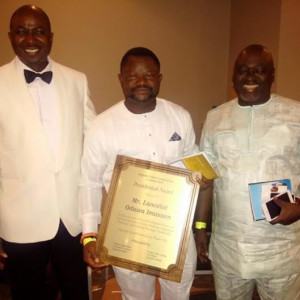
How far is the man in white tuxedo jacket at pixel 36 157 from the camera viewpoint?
1503 mm

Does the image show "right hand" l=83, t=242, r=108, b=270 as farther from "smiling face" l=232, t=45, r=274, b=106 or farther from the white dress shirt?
"smiling face" l=232, t=45, r=274, b=106

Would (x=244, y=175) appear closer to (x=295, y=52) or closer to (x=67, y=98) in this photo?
(x=67, y=98)

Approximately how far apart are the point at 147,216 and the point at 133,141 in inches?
14.1

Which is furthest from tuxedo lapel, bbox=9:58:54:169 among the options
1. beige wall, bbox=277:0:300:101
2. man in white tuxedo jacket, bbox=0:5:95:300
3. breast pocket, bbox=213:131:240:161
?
beige wall, bbox=277:0:300:101

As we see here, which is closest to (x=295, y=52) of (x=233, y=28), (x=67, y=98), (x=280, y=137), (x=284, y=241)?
(x=233, y=28)

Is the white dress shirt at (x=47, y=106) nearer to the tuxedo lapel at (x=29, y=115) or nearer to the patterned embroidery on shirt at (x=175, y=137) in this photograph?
the tuxedo lapel at (x=29, y=115)

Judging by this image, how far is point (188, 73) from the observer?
3.76 meters

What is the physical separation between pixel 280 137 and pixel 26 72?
4.02 ft

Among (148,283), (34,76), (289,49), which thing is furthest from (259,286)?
(289,49)

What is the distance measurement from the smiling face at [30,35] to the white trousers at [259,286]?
1.35m

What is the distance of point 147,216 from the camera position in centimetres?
142

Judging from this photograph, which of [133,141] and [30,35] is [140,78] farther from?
[30,35]

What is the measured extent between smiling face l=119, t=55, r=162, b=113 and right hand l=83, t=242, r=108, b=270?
711mm

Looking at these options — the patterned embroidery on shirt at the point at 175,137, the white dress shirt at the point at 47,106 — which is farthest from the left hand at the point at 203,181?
the white dress shirt at the point at 47,106
